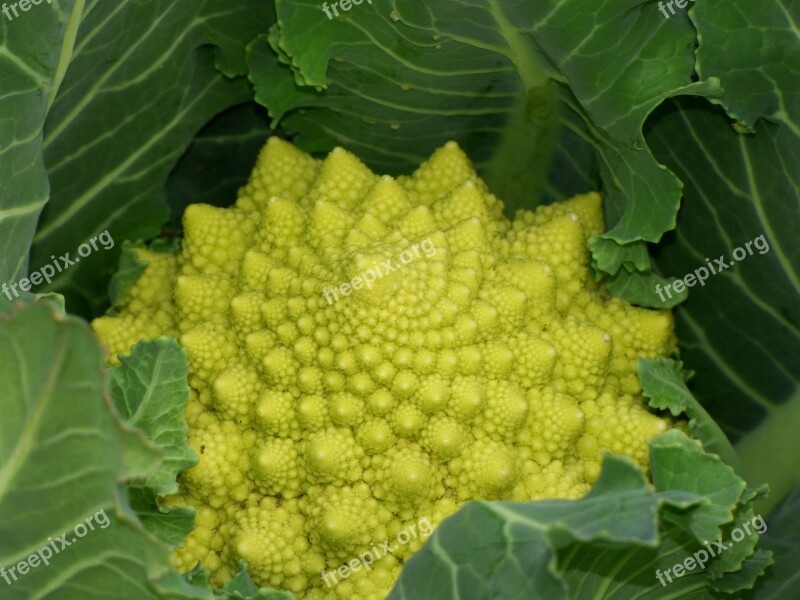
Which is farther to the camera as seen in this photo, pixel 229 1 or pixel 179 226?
pixel 179 226

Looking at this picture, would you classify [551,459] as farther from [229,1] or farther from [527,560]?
[229,1]

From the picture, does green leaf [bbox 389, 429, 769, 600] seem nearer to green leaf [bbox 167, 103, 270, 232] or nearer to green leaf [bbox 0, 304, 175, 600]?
green leaf [bbox 0, 304, 175, 600]

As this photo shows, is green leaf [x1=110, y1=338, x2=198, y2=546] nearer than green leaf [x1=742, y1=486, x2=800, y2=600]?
Yes

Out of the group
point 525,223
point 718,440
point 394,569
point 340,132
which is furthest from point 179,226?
point 718,440

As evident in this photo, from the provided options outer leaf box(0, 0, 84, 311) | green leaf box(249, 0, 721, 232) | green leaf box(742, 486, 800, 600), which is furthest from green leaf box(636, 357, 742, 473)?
outer leaf box(0, 0, 84, 311)

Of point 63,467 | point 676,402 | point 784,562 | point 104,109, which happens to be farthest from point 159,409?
point 784,562

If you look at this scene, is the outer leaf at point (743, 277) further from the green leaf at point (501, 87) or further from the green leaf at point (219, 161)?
the green leaf at point (219, 161)

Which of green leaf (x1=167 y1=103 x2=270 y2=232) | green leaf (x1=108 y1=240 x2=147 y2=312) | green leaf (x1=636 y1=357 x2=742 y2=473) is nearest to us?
green leaf (x1=636 y1=357 x2=742 y2=473)
